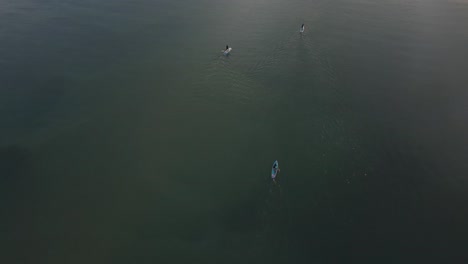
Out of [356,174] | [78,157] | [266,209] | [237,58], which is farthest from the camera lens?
[237,58]

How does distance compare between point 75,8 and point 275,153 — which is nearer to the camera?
point 275,153

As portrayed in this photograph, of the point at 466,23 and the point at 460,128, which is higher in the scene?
the point at 466,23

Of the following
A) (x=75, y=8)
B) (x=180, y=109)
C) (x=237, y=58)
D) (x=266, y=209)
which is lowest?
(x=266, y=209)

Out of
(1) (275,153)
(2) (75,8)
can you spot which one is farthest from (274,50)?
(2) (75,8)

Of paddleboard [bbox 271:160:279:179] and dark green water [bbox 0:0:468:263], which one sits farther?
paddleboard [bbox 271:160:279:179]

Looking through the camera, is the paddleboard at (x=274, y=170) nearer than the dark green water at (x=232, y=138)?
No

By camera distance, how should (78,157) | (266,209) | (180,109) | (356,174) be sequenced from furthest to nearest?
(180,109), (78,157), (356,174), (266,209)

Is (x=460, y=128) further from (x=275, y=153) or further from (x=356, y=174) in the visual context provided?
(x=275, y=153)

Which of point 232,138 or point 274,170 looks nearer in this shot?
point 274,170
